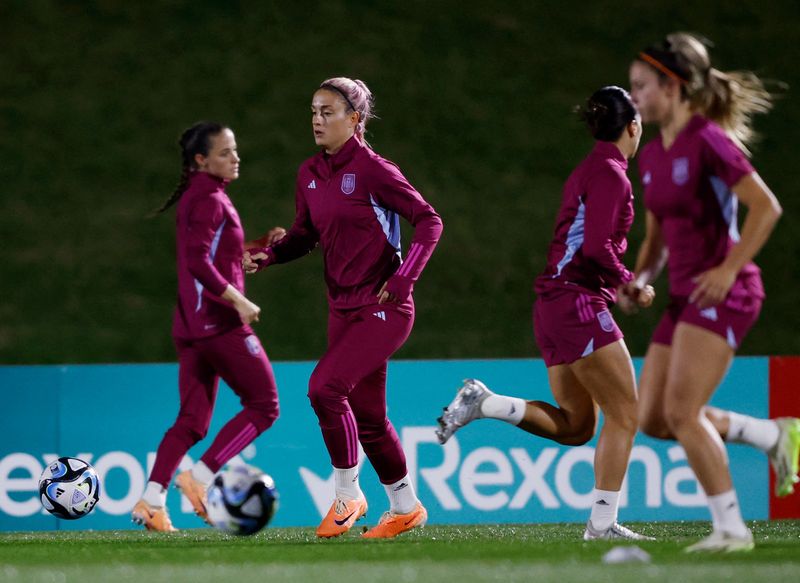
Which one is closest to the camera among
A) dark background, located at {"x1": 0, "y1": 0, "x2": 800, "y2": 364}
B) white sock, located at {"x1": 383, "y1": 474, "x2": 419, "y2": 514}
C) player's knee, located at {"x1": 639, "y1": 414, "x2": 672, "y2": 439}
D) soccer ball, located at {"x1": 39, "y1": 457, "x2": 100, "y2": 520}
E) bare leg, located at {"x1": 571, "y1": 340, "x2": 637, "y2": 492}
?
player's knee, located at {"x1": 639, "y1": 414, "x2": 672, "y2": 439}

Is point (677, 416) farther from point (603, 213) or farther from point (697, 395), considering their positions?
point (603, 213)

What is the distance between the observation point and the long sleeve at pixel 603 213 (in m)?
5.97

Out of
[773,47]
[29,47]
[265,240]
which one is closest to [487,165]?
[773,47]

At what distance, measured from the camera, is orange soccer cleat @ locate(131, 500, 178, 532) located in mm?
6980

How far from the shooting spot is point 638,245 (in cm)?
1316

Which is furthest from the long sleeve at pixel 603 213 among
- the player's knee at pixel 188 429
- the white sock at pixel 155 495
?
the white sock at pixel 155 495

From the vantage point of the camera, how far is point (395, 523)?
258 inches

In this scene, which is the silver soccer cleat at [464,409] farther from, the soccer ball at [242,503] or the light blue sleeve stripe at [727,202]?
the light blue sleeve stripe at [727,202]

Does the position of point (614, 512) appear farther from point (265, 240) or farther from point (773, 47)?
point (773, 47)

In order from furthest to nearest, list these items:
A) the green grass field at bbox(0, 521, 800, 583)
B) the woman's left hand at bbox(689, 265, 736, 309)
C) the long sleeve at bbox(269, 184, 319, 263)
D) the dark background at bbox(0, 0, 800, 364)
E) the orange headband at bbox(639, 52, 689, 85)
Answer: the dark background at bbox(0, 0, 800, 364)
the long sleeve at bbox(269, 184, 319, 263)
the orange headband at bbox(639, 52, 689, 85)
the woman's left hand at bbox(689, 265, 736, 309)
the green grass field at bbox(0, 521, 800, 583)

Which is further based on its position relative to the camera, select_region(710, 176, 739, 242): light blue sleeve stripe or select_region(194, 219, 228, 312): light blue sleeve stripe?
select_region(194, 219, 228, 312): light blue sleeve stripe

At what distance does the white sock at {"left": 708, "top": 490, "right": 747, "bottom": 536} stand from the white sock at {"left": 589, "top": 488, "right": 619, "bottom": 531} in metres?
1.13

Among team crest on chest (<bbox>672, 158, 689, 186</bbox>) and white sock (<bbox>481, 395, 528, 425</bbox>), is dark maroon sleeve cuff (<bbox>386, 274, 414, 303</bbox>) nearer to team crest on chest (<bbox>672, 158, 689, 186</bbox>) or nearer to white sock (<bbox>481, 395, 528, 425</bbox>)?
white sock (<bbox>481, 395, 528, 425</bbox>)

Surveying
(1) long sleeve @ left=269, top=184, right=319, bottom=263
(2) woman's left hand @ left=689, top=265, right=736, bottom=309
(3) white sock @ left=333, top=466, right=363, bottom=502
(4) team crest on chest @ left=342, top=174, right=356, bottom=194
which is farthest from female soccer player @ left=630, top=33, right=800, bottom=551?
(1) long sleeve @ left=269, top=184, right=319, bottom=263
